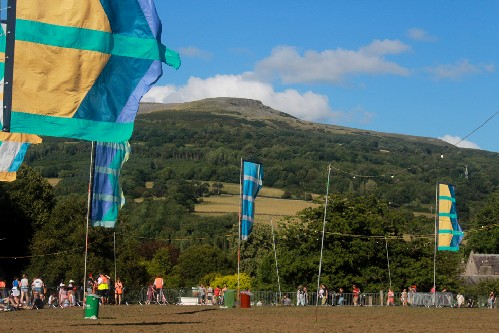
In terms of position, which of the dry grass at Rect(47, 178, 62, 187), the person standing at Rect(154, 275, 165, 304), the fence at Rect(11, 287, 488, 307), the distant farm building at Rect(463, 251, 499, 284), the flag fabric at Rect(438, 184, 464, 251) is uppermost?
the dry grass at Rect(47, 178, 62, 187)

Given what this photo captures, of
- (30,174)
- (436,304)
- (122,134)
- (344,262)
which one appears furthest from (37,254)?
(122,134)

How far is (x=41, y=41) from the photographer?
1906 centimetres

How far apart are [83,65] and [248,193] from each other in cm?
2390

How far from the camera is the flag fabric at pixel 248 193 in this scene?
4291cm

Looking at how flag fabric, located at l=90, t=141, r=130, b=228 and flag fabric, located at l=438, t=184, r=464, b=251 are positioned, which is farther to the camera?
flag fabric, located at l=438, t=184, r=464, b=251

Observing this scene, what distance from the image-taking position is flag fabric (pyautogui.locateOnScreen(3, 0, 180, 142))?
750 inches

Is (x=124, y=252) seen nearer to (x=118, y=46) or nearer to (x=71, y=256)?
(x=71, y=256)

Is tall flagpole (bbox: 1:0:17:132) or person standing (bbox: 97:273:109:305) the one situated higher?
tall flagpole (bbox: 1:0:17:132)

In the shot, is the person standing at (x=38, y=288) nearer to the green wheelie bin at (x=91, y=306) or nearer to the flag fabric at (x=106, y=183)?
the flag fabric at (x=106, y=183)

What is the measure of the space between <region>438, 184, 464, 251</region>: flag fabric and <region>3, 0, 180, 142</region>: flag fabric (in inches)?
1320

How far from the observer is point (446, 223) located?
52.4 meters

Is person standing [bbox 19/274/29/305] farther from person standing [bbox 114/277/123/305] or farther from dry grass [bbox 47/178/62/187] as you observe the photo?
dry grass [bbox 47/178/62/187]

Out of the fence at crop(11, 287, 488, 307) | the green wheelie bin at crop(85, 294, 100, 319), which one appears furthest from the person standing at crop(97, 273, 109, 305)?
the green wheelie bin at crop(85, 294, 100, 319)

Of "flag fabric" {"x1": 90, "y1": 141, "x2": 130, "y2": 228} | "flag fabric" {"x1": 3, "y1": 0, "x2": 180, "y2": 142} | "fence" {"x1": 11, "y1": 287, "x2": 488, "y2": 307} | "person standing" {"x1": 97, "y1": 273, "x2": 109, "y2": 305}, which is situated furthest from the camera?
"fence" {"x1": 11, "y1": 287, "x2": 488, "y2": 307}
